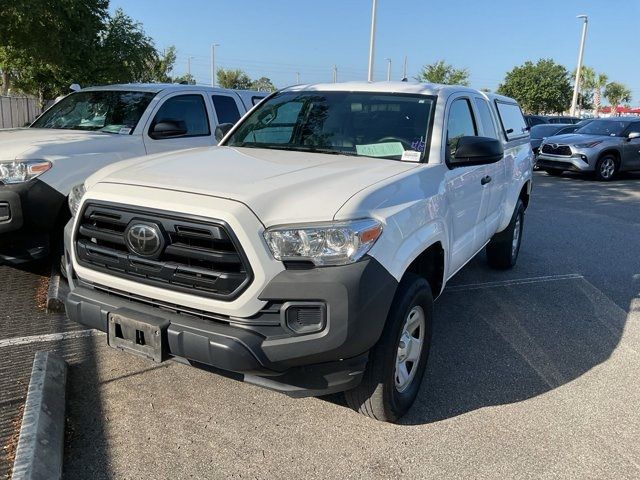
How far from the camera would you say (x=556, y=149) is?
15594mm

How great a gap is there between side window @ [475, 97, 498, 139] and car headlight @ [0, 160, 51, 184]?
368 centimetres

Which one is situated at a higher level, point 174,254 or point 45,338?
point 174,254

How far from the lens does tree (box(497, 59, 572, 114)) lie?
157 ft

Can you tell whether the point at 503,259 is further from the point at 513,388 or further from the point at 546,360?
the point at 513,388

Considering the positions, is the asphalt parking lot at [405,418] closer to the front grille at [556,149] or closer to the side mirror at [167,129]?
the side mirror at [167,129]

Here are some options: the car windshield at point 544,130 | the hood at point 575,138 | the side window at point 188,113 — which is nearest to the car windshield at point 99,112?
the side window at point 188,113

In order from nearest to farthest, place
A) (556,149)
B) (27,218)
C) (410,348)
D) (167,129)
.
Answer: (410,348), (27,218), (167,129), (556,149)

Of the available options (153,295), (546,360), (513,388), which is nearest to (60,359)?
(153,295)

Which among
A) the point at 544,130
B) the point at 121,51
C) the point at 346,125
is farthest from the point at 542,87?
the point at 346,125

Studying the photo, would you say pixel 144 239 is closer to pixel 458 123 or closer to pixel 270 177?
pixel 270 177

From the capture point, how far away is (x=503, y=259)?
617 centimetres

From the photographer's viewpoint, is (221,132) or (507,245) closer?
(221,132)

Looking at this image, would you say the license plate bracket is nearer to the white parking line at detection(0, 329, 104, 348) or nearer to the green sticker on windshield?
the white parking line at detection(0, 329, 104, 348)

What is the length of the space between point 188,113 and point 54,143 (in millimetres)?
1858
